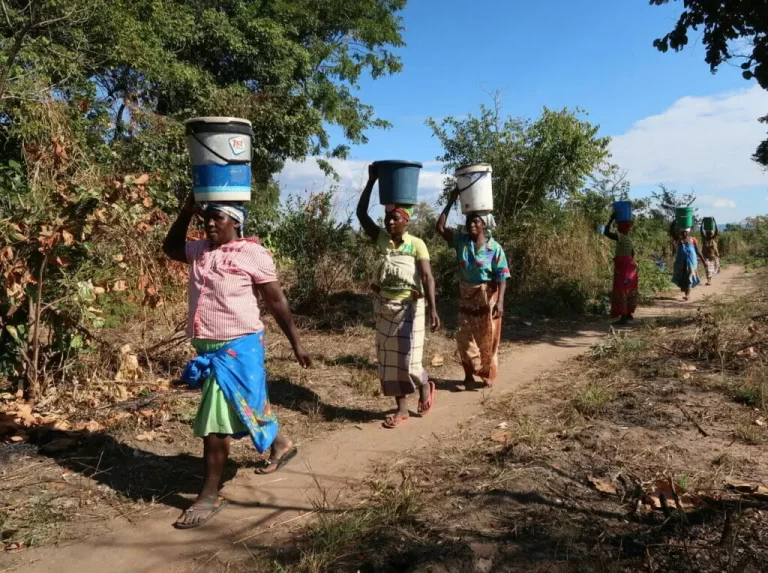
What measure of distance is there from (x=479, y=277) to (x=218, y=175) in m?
2.77

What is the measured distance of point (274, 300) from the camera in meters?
2.96

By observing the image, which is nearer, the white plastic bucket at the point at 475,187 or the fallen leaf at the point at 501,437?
the fallen leaf at the point at 501,437

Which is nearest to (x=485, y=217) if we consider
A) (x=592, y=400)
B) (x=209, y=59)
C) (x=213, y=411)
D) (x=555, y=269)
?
(x=592, y=400)

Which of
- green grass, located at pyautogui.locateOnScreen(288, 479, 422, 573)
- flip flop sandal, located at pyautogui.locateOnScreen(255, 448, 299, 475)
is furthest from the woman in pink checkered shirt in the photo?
green grass, located at pyautogui.locateOnScreen(288, 479, 422, 573)

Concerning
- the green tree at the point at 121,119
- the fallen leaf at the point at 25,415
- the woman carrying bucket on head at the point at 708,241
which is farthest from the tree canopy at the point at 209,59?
the woman carrying bucket on head at the point at 708,241

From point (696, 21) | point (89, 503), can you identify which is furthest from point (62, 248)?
point (696, 21)

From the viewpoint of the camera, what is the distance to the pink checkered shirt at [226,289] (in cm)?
283

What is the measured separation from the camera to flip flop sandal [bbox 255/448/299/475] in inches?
133

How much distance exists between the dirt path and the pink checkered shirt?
97 cm

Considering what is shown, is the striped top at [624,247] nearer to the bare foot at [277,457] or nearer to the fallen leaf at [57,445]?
the bare foot at [277,457]

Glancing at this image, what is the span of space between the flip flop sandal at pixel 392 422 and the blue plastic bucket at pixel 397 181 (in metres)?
1.65

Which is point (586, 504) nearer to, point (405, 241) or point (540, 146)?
point (405, 241)

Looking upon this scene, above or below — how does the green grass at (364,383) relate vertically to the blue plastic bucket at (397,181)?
below

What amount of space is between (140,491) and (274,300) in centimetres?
Answer: 140
